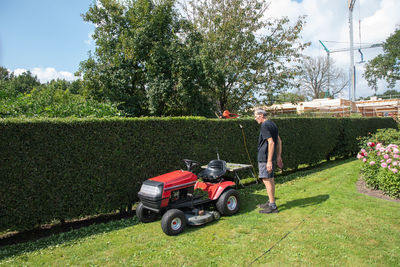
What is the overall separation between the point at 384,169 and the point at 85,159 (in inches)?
268

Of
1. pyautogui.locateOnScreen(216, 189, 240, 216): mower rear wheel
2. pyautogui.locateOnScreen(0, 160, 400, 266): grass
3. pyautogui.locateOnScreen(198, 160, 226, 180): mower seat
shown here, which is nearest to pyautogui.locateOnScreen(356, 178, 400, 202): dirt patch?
pyautogui.locateOnScreen(0, 160, 400, 266): grass

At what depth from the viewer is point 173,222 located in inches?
168

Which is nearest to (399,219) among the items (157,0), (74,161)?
(74,161)

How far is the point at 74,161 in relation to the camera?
490 centimetres

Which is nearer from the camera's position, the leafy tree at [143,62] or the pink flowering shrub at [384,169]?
the pink flowering shrub at [384,169]

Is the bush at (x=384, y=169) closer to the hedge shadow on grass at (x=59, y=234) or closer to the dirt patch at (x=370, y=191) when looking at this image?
the dirt patch at (x=370, y=191)

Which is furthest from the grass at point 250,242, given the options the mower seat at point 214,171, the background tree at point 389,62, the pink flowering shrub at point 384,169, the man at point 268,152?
the background tree at point 389,62

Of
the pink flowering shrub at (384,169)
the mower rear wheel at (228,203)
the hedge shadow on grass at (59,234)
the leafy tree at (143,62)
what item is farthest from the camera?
the leafy tree at (143,62)

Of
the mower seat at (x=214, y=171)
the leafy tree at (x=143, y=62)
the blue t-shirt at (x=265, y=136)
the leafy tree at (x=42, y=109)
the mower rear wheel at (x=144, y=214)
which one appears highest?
the leafy tree at (x=143, y=62)

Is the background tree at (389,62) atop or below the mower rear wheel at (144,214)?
atop

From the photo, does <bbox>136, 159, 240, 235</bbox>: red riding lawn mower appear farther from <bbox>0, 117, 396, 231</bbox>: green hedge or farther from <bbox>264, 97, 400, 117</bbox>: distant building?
<bbox>264, 97, 400, 117</bbox>: distant building

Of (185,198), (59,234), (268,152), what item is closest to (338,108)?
(268,152)

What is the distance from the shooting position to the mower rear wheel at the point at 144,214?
15.9ft

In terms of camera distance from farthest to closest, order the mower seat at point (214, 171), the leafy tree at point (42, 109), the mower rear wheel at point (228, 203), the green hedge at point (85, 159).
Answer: the leafy tree at point (42, 109) < the mower seat at point (214, 171) < the mower rear wheel at point (228, 203) < the green hedge at point (85, 159)
